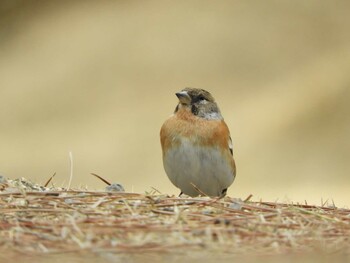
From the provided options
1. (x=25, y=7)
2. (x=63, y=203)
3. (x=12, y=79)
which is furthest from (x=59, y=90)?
(x=63, y=203)

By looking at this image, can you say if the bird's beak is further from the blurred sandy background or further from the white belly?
the blurred sandy background

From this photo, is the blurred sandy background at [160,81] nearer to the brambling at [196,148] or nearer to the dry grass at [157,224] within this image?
the brambling at [196,148]

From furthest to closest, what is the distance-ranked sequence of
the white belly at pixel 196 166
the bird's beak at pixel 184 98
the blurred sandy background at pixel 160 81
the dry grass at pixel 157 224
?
the blurred sandy background at pixel 160 81, the bird's beak at pixel 184 98, the white belly at pixel 196 166, the dry grass at pixel 157 224

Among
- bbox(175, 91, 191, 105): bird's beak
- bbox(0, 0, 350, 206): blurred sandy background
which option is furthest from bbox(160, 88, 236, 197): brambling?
bbox(0, 0, 350, 206): blurred sandy background

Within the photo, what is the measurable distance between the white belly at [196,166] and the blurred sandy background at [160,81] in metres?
10.9

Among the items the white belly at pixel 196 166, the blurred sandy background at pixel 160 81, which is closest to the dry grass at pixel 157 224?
the white belly at pixel 196 166

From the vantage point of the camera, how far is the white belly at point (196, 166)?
9430 millimetres

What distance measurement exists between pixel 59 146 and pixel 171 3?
22.9 ft

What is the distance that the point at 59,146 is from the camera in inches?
965

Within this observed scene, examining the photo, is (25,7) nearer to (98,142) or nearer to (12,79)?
(12,79)

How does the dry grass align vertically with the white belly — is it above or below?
below

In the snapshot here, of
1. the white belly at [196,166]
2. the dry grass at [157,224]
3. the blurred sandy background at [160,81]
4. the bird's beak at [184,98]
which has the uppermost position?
the blurred sandy background at [160,81]

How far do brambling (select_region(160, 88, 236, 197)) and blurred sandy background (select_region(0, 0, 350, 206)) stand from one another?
10836 mm

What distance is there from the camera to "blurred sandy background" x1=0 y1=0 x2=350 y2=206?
23.2 metres
